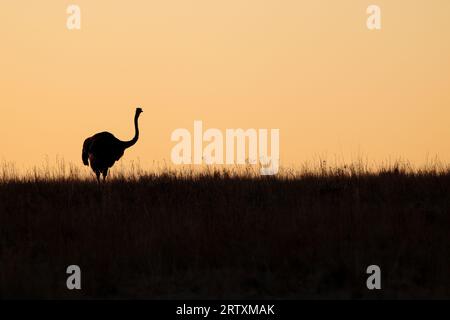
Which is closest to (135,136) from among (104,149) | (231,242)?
(104,149)

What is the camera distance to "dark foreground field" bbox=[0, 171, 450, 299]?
1164cm

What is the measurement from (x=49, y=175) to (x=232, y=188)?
167 inches

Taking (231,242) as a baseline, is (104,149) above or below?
above

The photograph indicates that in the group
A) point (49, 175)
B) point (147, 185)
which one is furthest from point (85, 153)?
point (147, 185)

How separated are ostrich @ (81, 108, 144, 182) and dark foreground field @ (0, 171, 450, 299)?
5482mm

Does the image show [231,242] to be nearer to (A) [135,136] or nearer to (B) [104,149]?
(B) [104,149]

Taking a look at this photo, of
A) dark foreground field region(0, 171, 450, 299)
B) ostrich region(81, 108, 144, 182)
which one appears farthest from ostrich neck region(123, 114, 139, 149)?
dark foreground field region(0, 171, 450, 299)

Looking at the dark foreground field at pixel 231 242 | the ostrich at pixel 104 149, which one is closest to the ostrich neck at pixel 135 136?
the ostrich at pixel 104 149

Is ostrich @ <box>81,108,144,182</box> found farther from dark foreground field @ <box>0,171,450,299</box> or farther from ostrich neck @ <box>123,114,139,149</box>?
dark foreground field @ <box>0,171,450,299</box>

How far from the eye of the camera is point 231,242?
13.3 m

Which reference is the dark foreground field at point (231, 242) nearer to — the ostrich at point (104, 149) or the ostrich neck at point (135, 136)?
the ostrich at point (104, 149)

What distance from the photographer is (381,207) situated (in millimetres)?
16500

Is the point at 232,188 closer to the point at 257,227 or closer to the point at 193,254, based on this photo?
the point at 257,227

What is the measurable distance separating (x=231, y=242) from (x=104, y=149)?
12.1 metres
